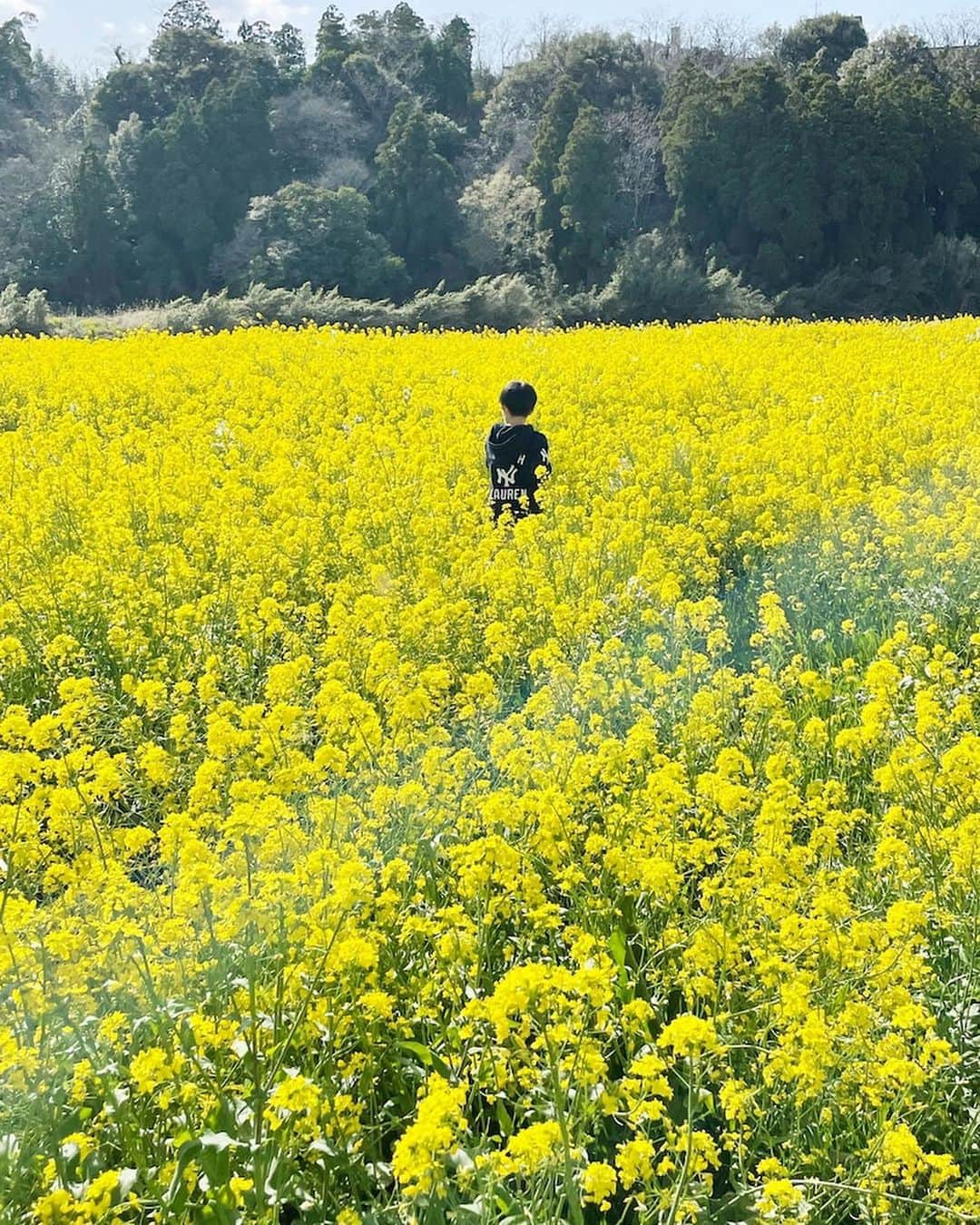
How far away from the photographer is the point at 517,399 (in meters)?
6.11

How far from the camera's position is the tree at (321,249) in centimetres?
2819

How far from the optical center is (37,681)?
4695 millimetres

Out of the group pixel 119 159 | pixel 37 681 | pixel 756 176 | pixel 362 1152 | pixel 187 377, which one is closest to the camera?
pixel 362 1152

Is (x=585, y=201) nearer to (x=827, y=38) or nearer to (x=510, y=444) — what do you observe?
(x=827, y=38)

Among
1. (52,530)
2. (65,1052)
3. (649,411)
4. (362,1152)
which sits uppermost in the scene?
(649,411)

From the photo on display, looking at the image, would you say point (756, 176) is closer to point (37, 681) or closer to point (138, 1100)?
point (37, 681)

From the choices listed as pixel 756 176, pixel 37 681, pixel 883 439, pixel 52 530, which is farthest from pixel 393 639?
pixel 756 176

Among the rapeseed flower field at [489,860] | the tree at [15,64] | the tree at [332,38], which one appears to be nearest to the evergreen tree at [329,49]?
the tree at [332,38]

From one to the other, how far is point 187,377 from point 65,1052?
9.70 metres

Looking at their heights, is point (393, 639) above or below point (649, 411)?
below

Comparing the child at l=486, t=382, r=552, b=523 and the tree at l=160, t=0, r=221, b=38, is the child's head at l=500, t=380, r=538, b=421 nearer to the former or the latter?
the child at l=486, t=382, r=552, b=523

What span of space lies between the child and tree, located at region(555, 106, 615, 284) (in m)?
24.4

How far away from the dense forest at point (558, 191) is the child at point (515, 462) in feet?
61.5

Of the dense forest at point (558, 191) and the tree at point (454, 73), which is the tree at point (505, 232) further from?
the tree at point (454, 73)
